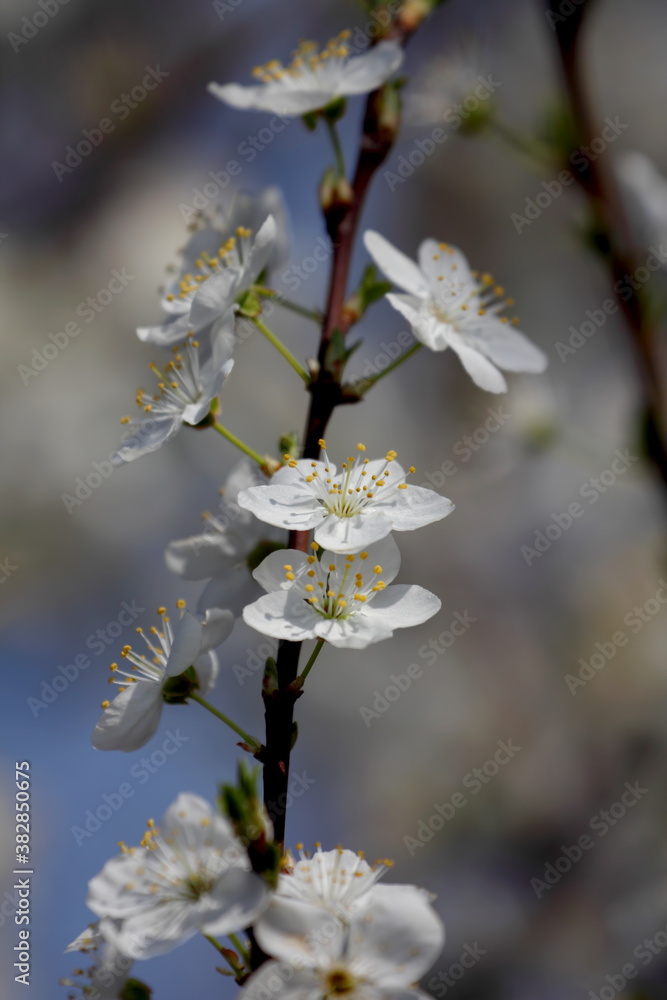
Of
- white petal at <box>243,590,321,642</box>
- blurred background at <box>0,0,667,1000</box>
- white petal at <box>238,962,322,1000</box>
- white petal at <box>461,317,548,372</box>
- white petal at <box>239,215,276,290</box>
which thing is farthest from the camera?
blurred background at <box>0,0,667,1000</box>

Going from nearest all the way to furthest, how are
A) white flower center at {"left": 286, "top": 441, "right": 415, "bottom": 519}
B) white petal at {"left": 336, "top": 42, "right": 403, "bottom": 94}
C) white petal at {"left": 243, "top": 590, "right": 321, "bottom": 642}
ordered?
white petal at {"left": 243, "top": 590, "right": 321, "bottom": 642}, white flower center at {"left": 286, "top": 441, "right": 415, "bottom": 519}, white petal at {"left": 336, "top": 42, "right": 403, "bottom": 94}

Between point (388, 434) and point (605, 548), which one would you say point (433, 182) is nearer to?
point (388, 434)

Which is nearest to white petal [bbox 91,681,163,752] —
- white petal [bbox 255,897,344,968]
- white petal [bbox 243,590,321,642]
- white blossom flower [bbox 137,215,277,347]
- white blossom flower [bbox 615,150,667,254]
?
white petal [bbox 243,590,321,642]

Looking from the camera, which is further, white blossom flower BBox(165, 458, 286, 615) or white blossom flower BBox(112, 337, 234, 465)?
white blossom flower BBox(165, 458, 286, 615)

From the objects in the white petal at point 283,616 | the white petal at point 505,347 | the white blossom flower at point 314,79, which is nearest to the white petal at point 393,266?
the white petal at point 505,347

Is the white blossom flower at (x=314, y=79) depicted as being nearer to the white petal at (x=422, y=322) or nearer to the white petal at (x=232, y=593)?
the white petal at (x=422, y=322)

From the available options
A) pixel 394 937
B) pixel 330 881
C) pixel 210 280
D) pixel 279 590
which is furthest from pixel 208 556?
pixel 394 937

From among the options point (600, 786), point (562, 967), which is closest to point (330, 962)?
point (562, 967)

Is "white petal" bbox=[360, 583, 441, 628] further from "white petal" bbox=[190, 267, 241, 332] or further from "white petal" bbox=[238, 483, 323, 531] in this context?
"white petal" bbox=[190, 267, 241, 332]
